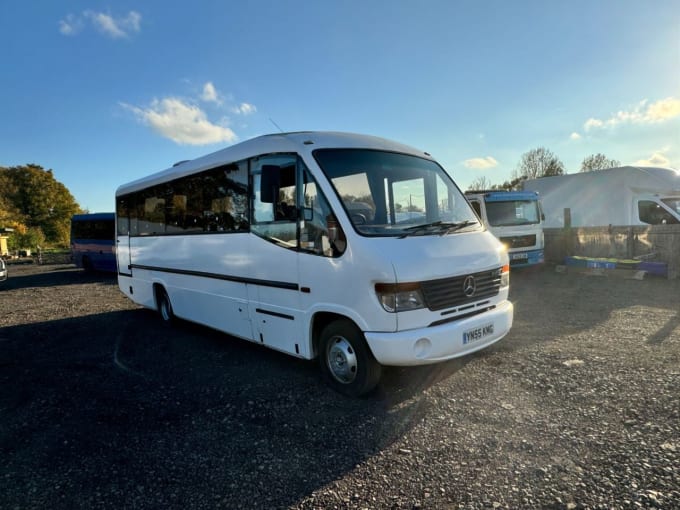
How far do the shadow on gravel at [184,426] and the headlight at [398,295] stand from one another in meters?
1.02

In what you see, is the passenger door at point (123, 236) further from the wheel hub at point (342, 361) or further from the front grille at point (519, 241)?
the front grille at point (519, 241)

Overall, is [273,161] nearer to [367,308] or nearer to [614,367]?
[367,308]

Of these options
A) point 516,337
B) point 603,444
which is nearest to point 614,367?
point 516,337

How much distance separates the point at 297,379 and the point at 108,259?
→ 56.6ft

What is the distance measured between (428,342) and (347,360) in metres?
0.85

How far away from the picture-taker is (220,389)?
178 inches

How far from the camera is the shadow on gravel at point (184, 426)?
2793 mm

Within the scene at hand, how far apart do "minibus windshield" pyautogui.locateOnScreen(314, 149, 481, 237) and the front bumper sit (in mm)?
954

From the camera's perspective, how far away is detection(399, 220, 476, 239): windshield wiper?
4.04 m

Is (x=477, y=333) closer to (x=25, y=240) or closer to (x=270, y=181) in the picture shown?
(x=270, y=181)

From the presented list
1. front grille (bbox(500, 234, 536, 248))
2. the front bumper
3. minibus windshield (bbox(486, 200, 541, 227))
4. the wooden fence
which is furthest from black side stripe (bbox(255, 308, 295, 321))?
the wooden fence

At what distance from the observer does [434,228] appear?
424 centimetres

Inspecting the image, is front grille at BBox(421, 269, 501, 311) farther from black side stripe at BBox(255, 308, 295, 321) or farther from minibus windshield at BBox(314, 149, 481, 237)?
black side stripe at BBox(255, 308, 295, 321)

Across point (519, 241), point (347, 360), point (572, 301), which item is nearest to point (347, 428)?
point (347, 360)
